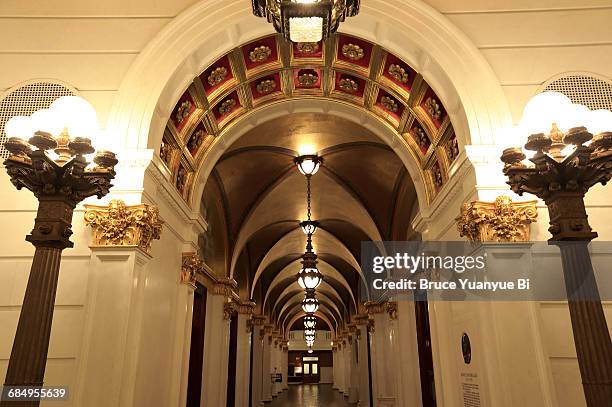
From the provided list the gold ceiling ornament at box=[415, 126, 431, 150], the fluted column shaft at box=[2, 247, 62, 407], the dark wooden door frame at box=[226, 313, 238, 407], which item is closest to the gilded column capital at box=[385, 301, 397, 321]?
the dark wooden door frame at box=[226, 313, 238, 407]

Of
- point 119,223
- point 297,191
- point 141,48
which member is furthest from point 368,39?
point 297,191

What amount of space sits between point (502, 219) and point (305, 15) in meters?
2.91

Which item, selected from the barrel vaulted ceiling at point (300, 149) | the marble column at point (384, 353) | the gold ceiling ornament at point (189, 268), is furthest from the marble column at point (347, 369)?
the gold ceiling ornament at point (189, 268)

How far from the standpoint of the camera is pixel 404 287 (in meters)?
9.64

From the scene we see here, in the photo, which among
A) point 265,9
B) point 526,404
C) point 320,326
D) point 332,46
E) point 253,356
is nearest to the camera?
point 265,9

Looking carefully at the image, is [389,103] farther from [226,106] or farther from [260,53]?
[226,106]

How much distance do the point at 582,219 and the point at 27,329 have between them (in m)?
3.53

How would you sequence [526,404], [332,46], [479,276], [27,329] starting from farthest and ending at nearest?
[332,46] < [479,276] < [526,404] < [27,329]

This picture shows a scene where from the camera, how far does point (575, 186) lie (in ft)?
9.58

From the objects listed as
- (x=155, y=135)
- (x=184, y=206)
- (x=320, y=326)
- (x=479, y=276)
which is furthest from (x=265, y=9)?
(x=320, y=326)

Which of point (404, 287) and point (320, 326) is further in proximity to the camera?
point (320, 326)

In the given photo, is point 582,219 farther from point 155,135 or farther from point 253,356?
point 253,356

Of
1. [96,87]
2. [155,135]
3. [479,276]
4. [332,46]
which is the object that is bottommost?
[479,276]

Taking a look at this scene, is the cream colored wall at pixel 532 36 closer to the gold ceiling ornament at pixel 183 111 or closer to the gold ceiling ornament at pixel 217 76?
the gold ceiling ornament at pixel 217 76
